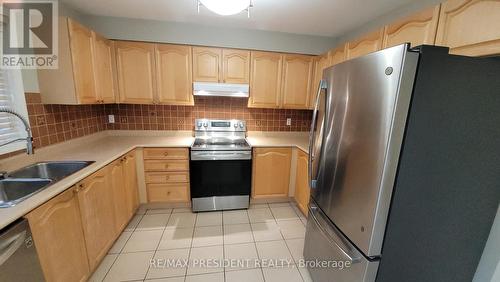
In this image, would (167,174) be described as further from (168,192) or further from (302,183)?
(302,183)

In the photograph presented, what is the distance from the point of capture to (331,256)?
1289 millimetres

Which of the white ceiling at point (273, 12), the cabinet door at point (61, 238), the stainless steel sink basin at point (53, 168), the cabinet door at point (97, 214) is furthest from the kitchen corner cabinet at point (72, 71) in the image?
the cabinet door at point (61, 238)

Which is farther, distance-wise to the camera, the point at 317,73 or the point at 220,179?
the point at 317,73

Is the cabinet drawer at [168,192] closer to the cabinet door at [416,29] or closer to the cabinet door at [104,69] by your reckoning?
the cabinet door at [104,69]

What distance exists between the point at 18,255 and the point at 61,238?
28cm

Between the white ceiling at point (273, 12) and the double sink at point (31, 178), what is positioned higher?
the white ceiling at point (273, 12)

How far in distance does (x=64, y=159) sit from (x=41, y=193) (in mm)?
734

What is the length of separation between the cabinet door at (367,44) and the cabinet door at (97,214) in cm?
243

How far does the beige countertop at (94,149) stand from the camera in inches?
41.8

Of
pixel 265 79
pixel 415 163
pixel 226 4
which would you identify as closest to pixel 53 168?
pixel 226 4

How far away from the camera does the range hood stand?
2.48 meters

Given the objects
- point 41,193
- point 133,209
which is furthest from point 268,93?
point 41,193

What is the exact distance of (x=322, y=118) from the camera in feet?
4.62

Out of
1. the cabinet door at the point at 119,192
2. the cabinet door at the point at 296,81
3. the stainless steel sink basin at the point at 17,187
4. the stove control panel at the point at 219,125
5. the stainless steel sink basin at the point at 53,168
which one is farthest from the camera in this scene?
the stove control panel at the point at 219,125
